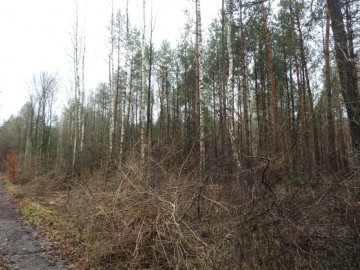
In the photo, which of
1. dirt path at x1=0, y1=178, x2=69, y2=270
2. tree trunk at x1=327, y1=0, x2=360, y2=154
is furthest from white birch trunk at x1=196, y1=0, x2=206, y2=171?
dirt path at x1=0, y1=178, x2=69, y2=270

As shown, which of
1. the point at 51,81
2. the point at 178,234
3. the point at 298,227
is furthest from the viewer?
the point at 51,81

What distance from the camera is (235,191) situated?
462 centimetres

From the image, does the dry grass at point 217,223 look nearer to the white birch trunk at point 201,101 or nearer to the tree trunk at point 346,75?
Answer: the white birch trunk at point 201,101

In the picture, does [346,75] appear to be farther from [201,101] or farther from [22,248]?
[22,248]

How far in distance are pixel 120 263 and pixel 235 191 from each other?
244 cm

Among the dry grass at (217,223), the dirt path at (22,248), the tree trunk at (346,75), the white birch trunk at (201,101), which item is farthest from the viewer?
the white birch trunk at (201,101)

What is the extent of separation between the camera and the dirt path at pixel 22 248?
5.15m

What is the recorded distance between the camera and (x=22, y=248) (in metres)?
6.12

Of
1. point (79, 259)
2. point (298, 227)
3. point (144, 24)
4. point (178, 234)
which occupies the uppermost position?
point (144, 24)

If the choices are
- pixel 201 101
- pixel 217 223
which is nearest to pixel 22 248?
pixel 217 223

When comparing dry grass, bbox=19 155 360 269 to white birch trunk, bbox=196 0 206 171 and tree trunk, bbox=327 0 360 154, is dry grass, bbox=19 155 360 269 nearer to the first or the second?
white birch trunk, bbox=196 0 206 171

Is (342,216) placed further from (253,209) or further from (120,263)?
(120,263)

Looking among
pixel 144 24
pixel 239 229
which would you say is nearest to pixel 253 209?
pixel 239 229

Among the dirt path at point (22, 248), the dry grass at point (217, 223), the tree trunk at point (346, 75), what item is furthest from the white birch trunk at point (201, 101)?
the dirt path at point (22, 248)
